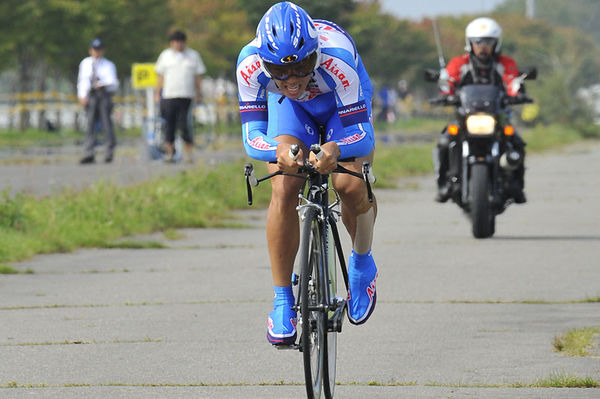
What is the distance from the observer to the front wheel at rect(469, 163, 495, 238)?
37.7ft

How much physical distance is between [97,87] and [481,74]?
958cm

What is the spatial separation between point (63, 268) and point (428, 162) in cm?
1516

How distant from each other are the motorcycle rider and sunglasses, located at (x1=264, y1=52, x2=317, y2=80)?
6.65 m

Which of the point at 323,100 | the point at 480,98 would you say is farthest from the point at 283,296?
the point at 480,98

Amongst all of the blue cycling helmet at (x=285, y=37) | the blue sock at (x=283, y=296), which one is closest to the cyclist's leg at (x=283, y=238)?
the blue sock at (x=283, y=296)

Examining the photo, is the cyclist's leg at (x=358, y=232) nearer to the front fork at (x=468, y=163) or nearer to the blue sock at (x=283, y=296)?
the blue sock at (x=283, y=296)

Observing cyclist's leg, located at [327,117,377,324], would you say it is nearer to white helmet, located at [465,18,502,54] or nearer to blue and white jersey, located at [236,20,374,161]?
blue and white jersey, located at [236,20,374,161]

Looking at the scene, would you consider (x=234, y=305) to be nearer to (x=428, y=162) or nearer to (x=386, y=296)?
(x=386, y=296)

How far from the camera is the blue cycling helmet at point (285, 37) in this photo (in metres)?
5.38

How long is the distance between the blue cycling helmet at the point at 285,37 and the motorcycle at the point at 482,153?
6.26m

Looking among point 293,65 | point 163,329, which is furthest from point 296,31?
point 163,329

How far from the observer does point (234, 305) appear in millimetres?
8188

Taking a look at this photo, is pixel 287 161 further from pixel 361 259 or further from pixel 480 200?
pixel 480 200

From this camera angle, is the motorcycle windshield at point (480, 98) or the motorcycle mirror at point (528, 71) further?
the motorcycle mirror at point (528, 71)
